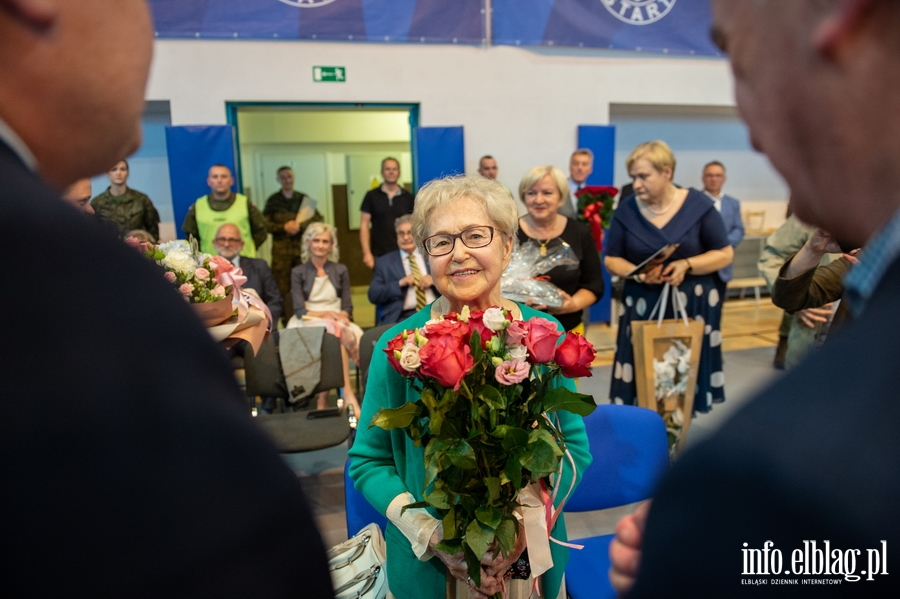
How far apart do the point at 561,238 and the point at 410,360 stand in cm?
245

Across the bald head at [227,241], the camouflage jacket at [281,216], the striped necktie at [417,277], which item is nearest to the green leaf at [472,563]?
the striped necktie at [417,277]

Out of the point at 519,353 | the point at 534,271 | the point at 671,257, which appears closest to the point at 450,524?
the point at 519,353

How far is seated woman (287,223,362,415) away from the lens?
16.7 feet

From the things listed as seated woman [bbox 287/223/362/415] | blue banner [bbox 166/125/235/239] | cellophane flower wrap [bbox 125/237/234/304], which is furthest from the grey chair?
blue banner [bbox 166/125/235/239]

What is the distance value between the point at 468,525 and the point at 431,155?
6543 mm

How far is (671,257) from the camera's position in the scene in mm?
3498

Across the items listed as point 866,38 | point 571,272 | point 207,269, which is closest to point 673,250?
point 571,272

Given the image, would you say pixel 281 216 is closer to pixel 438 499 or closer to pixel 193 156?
pixel 193 156

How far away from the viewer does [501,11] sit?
724 centimetres

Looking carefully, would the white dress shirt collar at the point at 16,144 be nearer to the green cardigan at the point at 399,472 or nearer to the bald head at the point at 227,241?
the green cardigan at the point at 399,472

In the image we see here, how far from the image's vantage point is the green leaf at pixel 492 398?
51.2 inches

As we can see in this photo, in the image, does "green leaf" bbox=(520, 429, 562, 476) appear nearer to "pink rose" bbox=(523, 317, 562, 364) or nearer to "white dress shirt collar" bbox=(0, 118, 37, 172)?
"pink rose" bbox=(523, 317, 562, 364)

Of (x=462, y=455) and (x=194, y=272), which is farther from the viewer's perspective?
(x=194, y=272)

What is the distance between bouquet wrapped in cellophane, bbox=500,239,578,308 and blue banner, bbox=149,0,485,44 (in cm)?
468
